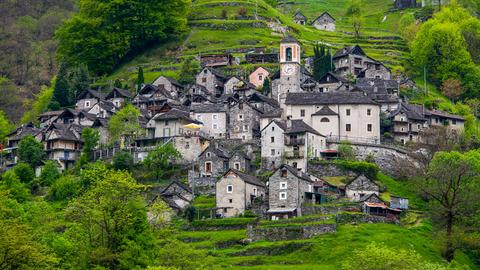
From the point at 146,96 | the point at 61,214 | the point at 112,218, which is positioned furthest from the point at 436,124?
the point at 112,218

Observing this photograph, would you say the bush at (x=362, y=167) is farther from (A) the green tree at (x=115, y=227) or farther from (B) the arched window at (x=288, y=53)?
(A) the green tree at (x=115, y=227)

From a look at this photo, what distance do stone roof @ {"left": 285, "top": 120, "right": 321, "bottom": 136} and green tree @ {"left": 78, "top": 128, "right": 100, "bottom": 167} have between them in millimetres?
23030

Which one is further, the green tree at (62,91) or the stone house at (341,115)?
the green tree at (62,91)

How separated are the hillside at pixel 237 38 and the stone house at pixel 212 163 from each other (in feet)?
108

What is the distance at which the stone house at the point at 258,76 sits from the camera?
144m

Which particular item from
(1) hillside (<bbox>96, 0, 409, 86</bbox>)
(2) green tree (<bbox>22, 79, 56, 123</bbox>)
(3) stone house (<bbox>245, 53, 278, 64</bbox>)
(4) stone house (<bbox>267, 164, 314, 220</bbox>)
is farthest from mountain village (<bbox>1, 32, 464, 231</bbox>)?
(1) hillside (<bbox>96, 0, 409, 86</bbox>)

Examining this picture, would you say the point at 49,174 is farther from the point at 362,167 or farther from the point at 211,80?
the point at 362,167

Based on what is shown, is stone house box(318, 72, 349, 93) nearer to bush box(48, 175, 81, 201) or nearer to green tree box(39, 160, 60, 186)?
green tree box(39, 160, 60, 186)

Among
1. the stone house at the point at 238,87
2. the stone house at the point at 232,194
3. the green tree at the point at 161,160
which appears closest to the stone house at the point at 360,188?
the stone house at the point at 232,194

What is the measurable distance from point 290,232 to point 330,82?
38555 millimetres

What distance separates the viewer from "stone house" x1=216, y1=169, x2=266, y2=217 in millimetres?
110062

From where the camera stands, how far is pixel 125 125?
12838 cm

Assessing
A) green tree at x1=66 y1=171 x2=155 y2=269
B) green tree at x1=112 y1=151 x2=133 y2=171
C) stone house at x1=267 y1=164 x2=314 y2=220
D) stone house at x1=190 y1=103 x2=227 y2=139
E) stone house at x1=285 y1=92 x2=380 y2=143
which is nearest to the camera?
green tree at x1=66 y1=171 x2=155 y2=269

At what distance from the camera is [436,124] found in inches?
5212
